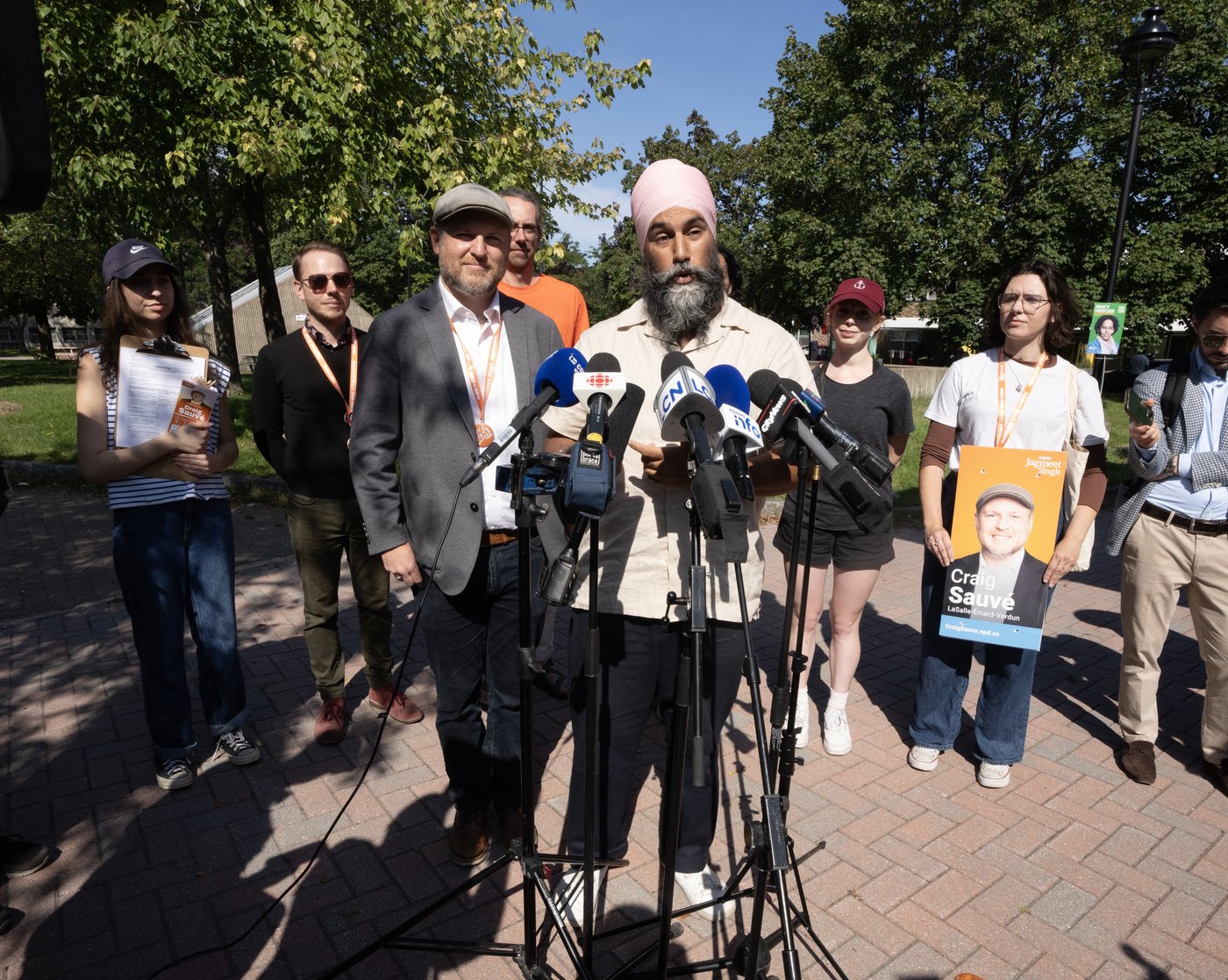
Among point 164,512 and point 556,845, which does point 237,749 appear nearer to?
point 164,512

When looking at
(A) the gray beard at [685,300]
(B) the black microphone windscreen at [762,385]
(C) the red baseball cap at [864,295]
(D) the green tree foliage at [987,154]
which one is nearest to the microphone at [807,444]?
(B) the black microphone windscreen at [762,385]

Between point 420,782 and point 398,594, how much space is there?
2804 millimetres

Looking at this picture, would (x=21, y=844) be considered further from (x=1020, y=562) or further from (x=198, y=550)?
(x=1020, y=562)

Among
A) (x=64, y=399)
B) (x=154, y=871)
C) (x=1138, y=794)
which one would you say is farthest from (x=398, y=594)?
(x=64, y=399)

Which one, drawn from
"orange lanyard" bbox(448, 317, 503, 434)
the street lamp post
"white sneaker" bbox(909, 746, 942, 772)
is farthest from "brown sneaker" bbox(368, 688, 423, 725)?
the street lamp post

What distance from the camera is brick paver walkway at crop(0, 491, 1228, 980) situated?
2.59 meters

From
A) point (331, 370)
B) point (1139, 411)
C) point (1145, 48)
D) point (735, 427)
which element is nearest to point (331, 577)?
point (331, 370)

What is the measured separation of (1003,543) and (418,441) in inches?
103

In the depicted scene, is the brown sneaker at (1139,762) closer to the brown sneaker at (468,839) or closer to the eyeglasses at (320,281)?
the brown sneaker at (468,839)

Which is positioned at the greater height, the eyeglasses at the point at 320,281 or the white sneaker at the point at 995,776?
the eyeglasses at the point at 320,281

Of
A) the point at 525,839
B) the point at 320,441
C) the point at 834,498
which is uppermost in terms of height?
the point at 320,441

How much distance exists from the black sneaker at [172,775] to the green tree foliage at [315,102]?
7.14 m

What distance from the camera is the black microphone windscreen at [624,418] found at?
198cm

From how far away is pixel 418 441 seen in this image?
2.69 metres
